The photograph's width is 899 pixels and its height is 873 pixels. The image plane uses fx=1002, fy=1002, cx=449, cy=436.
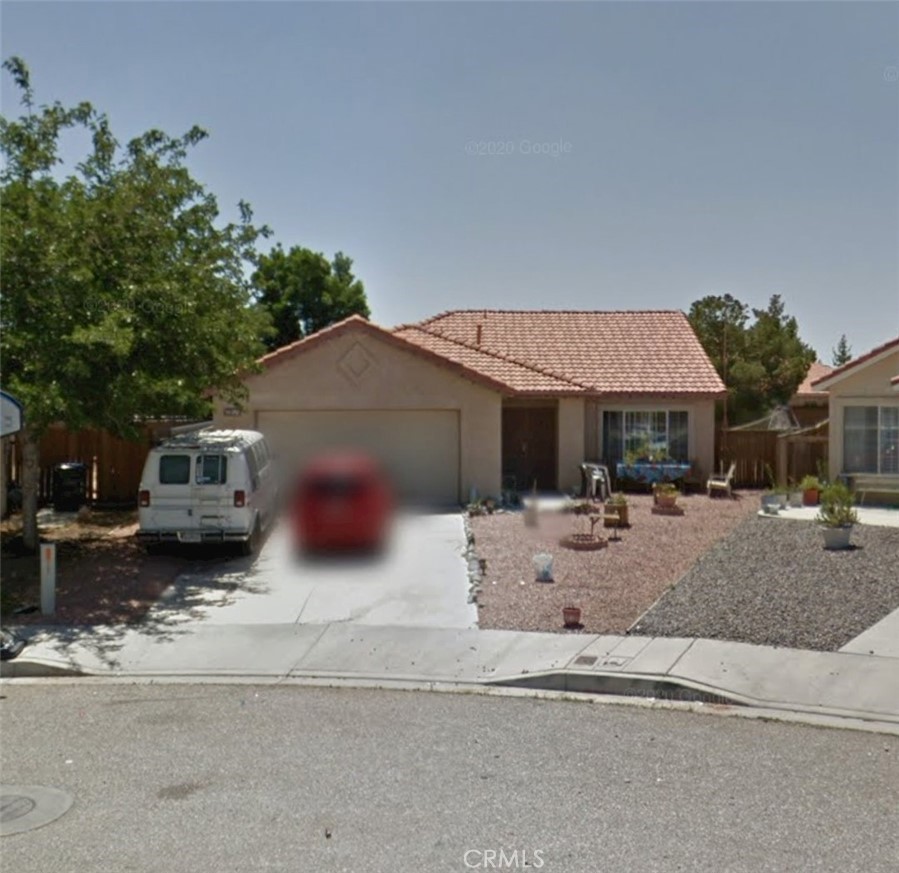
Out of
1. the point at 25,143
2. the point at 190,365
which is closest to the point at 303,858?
the point at 190,365

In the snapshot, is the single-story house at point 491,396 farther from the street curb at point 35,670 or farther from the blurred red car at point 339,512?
the street curb at point 35,670

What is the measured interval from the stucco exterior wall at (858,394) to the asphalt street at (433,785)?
13863 mm

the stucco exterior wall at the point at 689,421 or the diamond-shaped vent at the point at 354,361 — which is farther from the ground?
the diamond-shaped vent at the point at 354,361

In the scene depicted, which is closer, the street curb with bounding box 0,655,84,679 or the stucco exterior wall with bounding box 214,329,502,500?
the street curb with bounding box 0,655,84,679

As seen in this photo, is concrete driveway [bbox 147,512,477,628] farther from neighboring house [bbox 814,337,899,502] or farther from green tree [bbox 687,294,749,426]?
green tree [bbox 687,294,749,426]

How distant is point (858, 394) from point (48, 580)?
15.8 m

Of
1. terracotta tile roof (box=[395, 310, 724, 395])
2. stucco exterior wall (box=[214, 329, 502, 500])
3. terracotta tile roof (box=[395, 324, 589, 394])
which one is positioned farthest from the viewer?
terracotta tile roof (box=[395, 310, 724, 395])

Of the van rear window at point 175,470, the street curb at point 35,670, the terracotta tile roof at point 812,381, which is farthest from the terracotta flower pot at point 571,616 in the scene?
the terracotta tile roof at point 812,381

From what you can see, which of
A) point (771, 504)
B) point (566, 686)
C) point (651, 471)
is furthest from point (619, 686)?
point (651, 471)

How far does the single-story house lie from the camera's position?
1992cm

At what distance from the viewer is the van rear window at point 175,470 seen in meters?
14.2

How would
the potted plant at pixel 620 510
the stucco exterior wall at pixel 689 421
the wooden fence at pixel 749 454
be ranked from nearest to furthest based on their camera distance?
the potted plant at pixel 620 510 < the stucco exterior wall at pixel 689 421 < the wooden fence at pixel 749 454

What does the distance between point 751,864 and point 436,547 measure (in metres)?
10.3

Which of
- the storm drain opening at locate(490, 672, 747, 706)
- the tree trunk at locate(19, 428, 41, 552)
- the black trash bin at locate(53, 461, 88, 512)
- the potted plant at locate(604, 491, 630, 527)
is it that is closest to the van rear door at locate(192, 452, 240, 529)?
the tree trunk at locate(19, 428, 41, 552)
